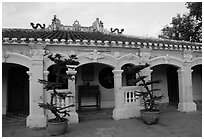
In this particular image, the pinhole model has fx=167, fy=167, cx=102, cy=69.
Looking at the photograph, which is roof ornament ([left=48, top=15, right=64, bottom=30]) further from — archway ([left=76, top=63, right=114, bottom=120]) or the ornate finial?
the ornate finial

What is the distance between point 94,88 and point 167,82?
15.3ft

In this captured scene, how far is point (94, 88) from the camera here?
8.66 m

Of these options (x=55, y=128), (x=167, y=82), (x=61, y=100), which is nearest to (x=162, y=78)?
(x=167, y=82)

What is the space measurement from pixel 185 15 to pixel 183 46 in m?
10.8

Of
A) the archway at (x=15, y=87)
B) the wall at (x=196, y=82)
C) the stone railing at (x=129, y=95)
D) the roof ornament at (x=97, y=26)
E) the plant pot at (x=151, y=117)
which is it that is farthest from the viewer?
the roof ornament at (x=97, y=26)

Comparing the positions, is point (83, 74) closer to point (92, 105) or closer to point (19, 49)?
point (92, 105)

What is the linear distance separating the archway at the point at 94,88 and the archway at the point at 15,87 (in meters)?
2.67

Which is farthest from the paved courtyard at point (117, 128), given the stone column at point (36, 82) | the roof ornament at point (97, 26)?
the roof ornament at point (97, 26)

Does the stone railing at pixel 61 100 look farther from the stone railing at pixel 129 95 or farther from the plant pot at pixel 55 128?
the stone railing at pixel 129 95

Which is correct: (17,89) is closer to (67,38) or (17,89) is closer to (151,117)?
(67,38)

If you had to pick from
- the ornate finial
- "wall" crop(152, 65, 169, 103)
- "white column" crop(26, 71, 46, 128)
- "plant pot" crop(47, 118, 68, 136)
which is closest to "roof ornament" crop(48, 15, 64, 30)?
the ornate finial

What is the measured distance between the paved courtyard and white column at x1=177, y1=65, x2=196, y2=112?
0.77 meters

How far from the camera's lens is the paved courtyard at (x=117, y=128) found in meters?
5.36

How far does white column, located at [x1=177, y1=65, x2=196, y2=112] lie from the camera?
8.18 m
